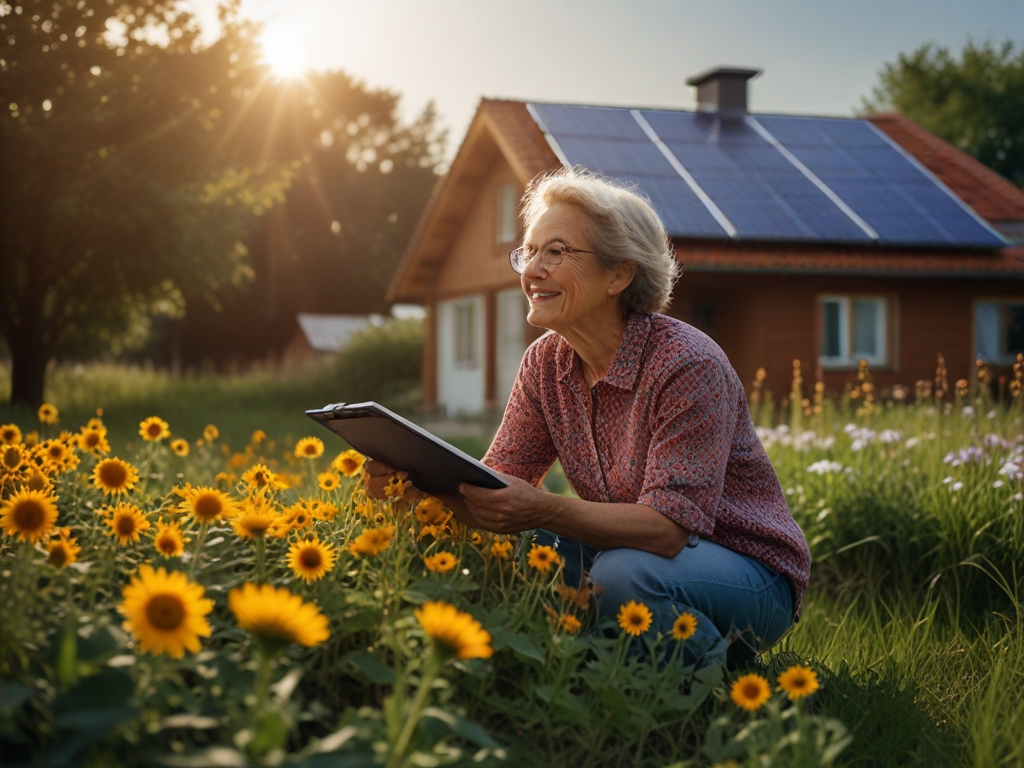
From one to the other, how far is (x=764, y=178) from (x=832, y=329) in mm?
2443

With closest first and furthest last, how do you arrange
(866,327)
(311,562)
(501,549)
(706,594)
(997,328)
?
(311,562) → (501,549) → (706,594) → (866,327) → (997,328)

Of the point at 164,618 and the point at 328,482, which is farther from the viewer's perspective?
the point at 328,482

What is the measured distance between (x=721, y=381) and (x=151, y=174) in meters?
10.8

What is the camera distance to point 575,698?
70.5 inches

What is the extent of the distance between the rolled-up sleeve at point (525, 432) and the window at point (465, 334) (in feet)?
46.2

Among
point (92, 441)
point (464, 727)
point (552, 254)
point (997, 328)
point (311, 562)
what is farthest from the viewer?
point (997, 328)

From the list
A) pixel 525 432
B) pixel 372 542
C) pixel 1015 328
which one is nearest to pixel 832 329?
pixel 1015 328

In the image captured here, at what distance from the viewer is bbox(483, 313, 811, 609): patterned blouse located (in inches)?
93.8

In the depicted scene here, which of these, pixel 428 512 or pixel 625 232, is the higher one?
pixel 625 232

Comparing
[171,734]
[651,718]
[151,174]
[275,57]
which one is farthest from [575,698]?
[275,57]

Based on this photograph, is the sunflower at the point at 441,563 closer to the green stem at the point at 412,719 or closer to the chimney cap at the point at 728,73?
the green stem at the point at 412,719

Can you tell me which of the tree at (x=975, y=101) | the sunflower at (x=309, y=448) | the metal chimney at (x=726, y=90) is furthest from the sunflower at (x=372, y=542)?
the tree at (x=975, y=101)

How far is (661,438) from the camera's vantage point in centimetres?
243

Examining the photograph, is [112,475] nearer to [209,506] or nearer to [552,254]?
[209,506]
